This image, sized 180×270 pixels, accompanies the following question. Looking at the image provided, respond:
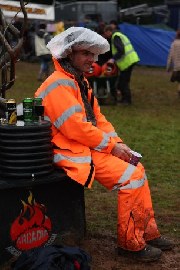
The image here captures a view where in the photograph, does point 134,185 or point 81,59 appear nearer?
point 134,185

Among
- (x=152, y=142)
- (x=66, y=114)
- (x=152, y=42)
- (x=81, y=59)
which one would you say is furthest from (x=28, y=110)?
(x=152, y=42)

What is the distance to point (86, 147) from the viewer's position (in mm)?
4656

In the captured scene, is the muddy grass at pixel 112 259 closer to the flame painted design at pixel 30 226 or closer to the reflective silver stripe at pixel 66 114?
the flame painted design at pixel 30 226

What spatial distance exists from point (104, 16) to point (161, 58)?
8118 millimetres

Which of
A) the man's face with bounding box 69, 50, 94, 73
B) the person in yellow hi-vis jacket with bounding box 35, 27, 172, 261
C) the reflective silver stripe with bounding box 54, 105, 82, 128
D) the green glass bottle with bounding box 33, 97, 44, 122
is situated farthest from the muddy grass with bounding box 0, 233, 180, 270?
the man's face with bounding box 69, 50, 94, 73

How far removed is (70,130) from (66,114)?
127mm

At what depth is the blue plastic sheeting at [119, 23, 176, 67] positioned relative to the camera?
23.5m

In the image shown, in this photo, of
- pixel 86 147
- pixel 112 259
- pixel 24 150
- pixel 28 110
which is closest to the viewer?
pixel 24 150

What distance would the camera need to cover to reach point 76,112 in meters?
4.55

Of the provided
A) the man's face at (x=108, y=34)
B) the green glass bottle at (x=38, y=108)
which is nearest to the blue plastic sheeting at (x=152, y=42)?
the man's face at (x=108, y=34)

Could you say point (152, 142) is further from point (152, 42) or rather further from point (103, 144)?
point (152, 42)

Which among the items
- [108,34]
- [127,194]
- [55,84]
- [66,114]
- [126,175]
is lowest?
[127,194]

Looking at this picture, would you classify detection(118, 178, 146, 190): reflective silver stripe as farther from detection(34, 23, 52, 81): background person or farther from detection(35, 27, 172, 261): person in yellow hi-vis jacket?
detection(34, 23, 52, 81): background person

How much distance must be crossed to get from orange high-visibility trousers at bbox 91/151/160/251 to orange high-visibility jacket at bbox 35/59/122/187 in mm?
122
